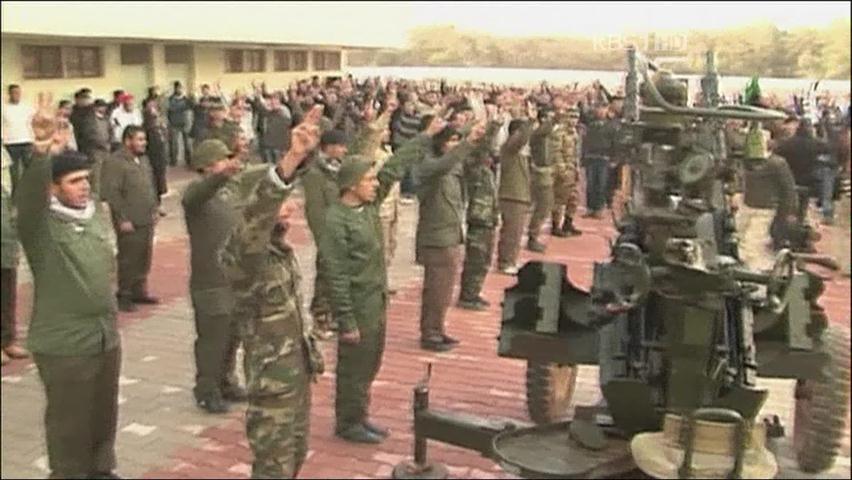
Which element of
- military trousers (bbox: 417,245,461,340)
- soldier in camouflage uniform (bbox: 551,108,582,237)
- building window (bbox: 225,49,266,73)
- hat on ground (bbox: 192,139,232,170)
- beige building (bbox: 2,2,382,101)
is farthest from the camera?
soldier in camouflage uniform (bbox: 551,108,582,237)

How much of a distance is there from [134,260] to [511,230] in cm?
228

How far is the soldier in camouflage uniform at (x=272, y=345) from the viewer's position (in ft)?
5.29

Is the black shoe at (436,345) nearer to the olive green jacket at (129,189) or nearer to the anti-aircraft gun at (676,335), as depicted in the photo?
the anti-aircraft gun at (676,335)

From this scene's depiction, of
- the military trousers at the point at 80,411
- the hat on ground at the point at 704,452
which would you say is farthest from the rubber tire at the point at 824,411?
the military trousers at the point at 80,411

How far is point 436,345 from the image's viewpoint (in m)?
2.60

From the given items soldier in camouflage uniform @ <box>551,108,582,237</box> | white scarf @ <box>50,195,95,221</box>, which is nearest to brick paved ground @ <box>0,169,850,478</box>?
white scarf @ <box>50,195,95,221</box>

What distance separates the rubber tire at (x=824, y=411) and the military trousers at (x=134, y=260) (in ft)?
3.13

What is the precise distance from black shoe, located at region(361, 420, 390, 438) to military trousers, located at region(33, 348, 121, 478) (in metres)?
0.73

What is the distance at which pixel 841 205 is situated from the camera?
89 cm

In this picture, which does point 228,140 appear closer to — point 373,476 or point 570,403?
point 373,476

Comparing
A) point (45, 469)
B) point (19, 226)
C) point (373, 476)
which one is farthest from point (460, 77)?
point (373, 476)

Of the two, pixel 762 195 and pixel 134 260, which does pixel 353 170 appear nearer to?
pixel 134 260

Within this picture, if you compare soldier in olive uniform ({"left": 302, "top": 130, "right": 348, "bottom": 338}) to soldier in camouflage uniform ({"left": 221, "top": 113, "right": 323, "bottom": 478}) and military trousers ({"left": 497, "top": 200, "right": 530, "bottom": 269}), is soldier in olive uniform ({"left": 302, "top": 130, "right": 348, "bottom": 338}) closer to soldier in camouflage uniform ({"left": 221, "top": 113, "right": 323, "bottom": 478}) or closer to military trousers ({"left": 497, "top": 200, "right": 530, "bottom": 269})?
soldier in camouflage uniform ({"left": 221, "top": 113, "right": 323, "bottom": 478})

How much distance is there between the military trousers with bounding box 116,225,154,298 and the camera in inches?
55.1
